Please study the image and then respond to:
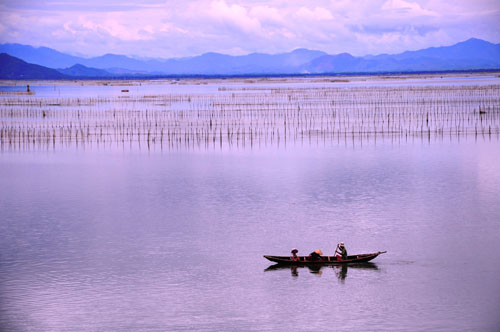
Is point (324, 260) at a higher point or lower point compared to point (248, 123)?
lower

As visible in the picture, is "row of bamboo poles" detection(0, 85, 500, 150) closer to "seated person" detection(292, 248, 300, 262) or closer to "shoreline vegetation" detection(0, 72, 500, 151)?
"shoreline vegetation" detection(0, 72, 500, 151)

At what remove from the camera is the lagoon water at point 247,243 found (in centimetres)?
1802

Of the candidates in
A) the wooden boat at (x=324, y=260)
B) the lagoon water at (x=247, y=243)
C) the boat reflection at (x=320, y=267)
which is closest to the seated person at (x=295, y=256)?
the wooden boat at (x=324, y=260)

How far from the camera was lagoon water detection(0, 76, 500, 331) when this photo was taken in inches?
709

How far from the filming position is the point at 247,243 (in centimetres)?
2447

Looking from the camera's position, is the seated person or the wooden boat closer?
the wooden boat

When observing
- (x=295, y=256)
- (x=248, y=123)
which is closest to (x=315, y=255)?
(x=295, y=256)

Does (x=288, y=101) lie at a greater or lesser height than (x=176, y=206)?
greater

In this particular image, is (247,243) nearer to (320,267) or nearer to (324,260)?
(320,267)

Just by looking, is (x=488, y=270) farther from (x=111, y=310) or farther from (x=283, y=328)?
(x=111, y=310)

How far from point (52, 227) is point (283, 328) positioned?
1373 cm

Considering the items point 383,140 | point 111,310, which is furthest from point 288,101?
point 111,310

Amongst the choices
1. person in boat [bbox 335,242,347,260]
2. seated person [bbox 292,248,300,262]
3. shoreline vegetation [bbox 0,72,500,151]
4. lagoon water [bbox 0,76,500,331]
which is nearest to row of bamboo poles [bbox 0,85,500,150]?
shoreline vegetation [bbox 0,72,500,151]

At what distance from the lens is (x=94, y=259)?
75.6 feet
